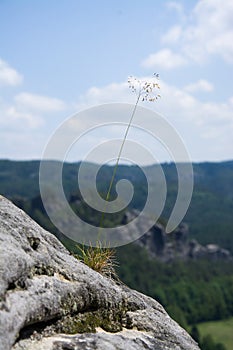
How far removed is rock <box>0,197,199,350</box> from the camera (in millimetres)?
5254

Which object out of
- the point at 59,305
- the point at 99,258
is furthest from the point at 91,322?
the point at 99,258

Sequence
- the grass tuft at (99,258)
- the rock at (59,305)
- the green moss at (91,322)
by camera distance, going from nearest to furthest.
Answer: the rock at (59,305), the green moss at (91,322), the grass tuft at (99,258)

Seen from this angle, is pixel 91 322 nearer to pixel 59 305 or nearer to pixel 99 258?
pixel 59 305

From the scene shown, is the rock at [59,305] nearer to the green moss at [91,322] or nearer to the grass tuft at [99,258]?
the green moss at [91,322]

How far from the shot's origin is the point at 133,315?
706cm

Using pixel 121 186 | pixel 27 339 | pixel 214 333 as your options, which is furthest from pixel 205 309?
pixel 27 339

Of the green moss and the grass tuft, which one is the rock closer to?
the green moss

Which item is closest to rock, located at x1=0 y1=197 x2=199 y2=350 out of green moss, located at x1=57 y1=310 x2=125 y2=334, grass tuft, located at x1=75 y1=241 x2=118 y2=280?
green moss, located at x1=57 y1=310 x2=125 y2=334

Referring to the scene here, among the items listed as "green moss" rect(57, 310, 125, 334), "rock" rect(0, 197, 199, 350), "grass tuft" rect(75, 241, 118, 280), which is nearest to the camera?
"rock" rect(0, 197, 199, 350)

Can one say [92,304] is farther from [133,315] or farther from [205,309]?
[205,309]

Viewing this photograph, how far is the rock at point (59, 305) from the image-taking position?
207 inches

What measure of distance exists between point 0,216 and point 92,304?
1.69 meters

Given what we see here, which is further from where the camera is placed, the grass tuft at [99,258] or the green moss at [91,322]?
the grass tuft at [99,258]

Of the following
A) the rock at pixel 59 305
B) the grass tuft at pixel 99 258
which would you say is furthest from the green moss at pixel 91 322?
the grass tuft at pixel 99 258
